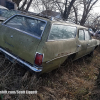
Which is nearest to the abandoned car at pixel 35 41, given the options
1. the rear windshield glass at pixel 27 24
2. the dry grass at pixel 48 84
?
the rear windshield glass at pixel 27 24

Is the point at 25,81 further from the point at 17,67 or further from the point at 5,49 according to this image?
the point at 5,49

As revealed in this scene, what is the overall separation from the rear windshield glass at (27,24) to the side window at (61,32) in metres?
0.28

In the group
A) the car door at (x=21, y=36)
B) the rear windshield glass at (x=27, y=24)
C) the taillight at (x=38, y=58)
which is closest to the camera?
the taillight at (x=38, y=58)

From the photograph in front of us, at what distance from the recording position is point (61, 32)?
299 cm

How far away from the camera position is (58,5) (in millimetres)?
13469

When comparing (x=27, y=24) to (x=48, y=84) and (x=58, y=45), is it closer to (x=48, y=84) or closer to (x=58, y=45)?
(x=58, y=45)

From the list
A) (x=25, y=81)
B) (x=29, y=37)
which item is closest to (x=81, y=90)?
(x=25, y=81)

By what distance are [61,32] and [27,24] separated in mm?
951

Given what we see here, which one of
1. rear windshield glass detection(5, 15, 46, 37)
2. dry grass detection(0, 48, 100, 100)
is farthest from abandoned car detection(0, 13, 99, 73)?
dry grass detection(0, 48, 100, 100)

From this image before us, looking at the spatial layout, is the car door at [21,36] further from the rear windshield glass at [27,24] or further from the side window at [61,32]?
the side window at [61,32]

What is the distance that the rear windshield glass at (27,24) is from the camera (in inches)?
105

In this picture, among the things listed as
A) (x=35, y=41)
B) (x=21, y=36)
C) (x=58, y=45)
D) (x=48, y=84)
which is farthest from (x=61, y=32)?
(x=48, y=84)

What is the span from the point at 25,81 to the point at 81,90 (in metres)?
1.44

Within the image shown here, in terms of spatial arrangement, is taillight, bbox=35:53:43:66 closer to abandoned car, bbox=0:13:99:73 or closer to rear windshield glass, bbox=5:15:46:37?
abandoned car, bbox=0:13:99:73
